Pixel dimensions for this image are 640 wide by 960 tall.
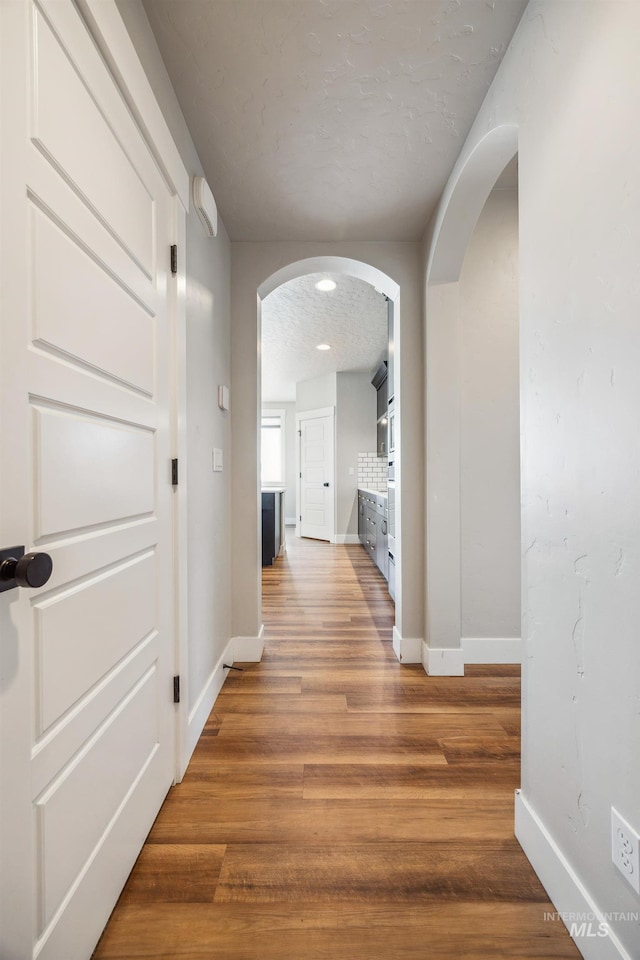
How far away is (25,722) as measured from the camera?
2.41ft

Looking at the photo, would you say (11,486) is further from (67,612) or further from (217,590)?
(217,590)

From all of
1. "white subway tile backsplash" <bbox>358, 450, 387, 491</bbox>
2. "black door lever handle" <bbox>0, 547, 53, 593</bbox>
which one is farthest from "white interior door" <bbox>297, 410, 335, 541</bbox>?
"black door lever handle" <bbox>0, 547, 53, 593</bbox>

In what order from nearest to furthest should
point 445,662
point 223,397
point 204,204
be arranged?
1. point 204,204
2. point 223,397
3. point 445,662

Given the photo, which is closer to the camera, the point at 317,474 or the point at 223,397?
the point at 223,397

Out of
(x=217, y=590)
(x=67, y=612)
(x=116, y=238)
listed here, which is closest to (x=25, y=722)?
(x=67, y=612)

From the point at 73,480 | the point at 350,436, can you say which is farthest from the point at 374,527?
the point at 73,480

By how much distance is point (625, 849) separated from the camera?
2.72 ft

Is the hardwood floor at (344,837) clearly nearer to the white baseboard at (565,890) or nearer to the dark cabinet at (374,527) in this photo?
the white baseboard at (565,890)

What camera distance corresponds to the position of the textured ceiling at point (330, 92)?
1267 millimetres

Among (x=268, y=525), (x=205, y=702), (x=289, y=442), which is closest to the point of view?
(x=205, y=702)

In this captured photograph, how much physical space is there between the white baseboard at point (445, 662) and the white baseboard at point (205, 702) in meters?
1.08

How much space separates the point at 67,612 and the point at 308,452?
6.78m

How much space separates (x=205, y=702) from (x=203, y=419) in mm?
1192

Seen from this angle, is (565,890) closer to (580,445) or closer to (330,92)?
(580,445)
